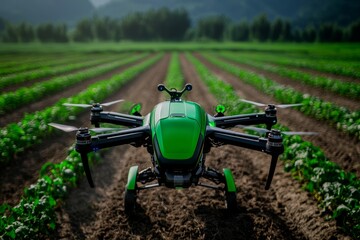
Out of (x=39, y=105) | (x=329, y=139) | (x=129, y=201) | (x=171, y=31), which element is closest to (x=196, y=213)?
(x=129, y=201)

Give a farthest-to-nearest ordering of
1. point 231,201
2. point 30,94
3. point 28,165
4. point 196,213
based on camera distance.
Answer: point 30,94
point 28,165
point 196,213
point 231,201

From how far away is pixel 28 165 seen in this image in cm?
745

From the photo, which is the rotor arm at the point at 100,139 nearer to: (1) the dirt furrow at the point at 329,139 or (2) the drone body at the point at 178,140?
(2) the drone body at the point at 178,140

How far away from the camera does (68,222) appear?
5.04 metres

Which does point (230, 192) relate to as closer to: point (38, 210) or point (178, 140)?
point (178, 140)

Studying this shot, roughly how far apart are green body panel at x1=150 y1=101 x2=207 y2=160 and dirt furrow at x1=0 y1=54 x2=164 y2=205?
3.98 m

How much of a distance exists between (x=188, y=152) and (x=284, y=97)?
11.9m

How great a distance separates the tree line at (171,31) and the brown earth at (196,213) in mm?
111301

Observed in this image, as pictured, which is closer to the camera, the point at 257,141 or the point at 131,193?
the point at 257,141

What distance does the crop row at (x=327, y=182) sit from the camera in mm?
4469

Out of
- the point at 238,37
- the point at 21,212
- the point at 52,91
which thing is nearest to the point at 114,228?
the point at 21,212

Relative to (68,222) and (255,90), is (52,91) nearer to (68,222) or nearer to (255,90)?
(255,90)

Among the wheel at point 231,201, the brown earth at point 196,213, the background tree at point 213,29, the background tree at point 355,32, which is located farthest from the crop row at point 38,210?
the background tree at point 213,29

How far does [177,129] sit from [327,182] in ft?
11.2
